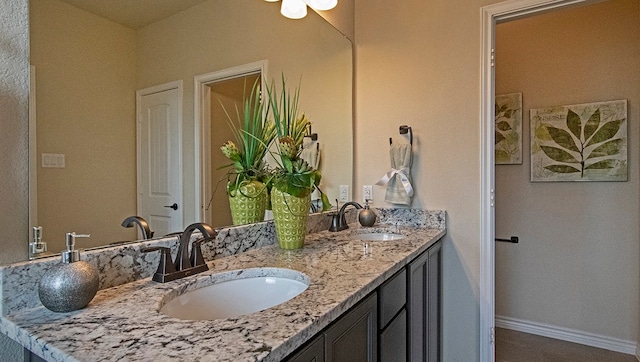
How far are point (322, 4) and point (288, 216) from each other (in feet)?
4.38

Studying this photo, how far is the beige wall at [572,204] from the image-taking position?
7.75 feet

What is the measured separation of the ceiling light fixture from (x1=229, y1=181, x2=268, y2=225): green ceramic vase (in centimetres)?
94

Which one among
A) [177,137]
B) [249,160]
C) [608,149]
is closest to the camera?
[177,137]

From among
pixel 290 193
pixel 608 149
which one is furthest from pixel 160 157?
pixel 608 149

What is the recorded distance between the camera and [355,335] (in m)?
0.94

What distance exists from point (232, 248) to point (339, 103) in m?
1.26

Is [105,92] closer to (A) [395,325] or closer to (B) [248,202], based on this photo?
(B) [248,202]

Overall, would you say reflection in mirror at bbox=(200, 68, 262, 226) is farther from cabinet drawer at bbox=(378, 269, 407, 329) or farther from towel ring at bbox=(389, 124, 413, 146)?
towel ring at bbox=(389, 124, 413, 146)

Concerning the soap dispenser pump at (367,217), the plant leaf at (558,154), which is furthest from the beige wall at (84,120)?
the plant leaf at (558,154)

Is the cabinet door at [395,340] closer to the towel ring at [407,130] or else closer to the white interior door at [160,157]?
the white interior door at [160,157]

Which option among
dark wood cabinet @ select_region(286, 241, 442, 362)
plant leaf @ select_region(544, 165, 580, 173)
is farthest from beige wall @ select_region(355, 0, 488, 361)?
plant leaf @ select_region(544, 165, 580, 173)

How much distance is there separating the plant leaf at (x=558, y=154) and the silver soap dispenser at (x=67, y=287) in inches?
116

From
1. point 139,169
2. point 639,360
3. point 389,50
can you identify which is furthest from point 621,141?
→ point 139,169

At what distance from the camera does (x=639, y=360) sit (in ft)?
7.36
